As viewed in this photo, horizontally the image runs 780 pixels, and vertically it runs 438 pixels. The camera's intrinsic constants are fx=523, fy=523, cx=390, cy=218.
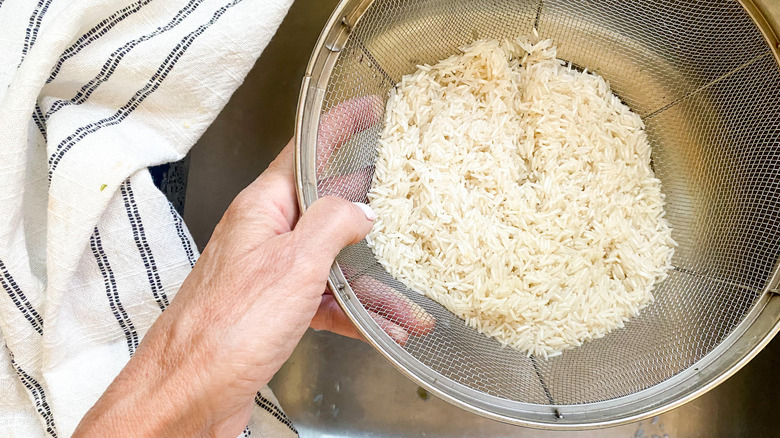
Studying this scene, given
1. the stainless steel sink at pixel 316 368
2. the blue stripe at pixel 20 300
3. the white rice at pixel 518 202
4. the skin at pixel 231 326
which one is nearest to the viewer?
the skin at pixel 231 326

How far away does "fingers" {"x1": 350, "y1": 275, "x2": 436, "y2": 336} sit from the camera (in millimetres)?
771

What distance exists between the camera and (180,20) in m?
0.75

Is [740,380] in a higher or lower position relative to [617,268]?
lower

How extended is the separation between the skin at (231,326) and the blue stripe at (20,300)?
192 mm

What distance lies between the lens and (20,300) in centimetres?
70

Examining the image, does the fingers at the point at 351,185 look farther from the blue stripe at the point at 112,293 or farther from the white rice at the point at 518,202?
the blue stripe at the point at 112,293

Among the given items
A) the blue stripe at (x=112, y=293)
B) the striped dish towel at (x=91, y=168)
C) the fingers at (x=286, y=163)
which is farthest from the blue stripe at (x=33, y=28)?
the fingers at (x=286, y=163)

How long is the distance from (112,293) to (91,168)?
7.2 inches

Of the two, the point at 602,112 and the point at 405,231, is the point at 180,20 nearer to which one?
the point at 405,231

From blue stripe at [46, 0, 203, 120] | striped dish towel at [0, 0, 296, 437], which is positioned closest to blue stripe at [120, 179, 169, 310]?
striped dish towel at [0, 0, 296, 437]

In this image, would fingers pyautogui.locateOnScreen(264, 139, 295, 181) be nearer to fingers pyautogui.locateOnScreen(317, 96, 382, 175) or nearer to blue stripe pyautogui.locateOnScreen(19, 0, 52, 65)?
fingers pyautogui.locateOnScreen(317, 96, 382, 175)

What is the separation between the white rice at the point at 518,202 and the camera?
0.80 meters

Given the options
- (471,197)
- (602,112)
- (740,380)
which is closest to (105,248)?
(471,197)

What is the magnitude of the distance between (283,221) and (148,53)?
1.03 feet
